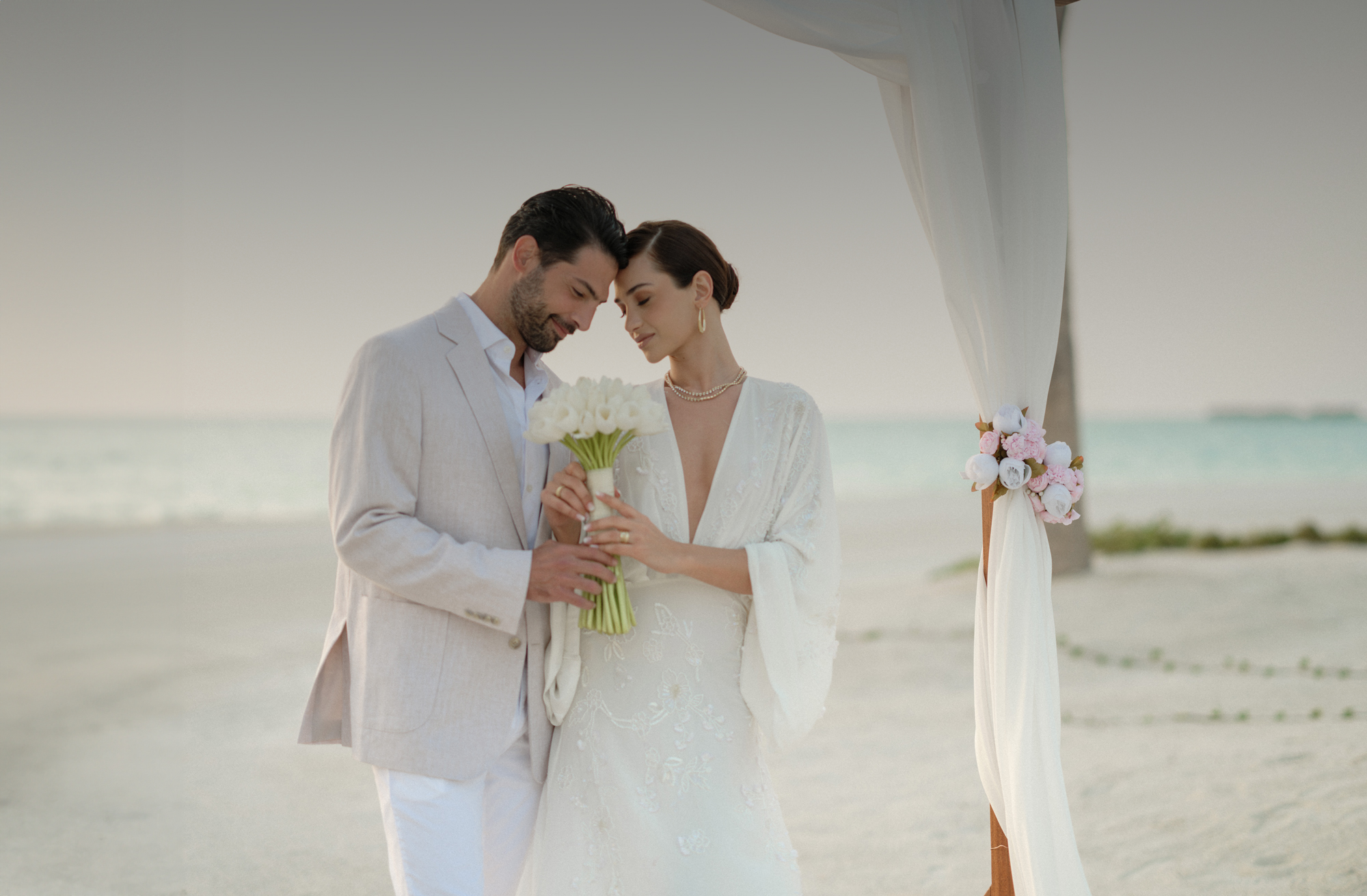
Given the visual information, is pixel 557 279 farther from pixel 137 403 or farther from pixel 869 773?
pixel 137 403

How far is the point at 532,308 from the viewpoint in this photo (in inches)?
91.7

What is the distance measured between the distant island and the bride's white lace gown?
80.4ft

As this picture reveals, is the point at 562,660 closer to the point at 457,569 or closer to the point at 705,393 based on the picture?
the point at 457,569

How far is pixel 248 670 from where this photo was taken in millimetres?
8039

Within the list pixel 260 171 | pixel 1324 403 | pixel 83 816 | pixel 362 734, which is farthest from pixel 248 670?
pixel 1324 403

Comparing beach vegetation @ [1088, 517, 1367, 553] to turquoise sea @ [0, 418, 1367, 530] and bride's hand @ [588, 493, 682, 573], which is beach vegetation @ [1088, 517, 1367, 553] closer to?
turquoise sea @ [0, 418, 1367, 530]

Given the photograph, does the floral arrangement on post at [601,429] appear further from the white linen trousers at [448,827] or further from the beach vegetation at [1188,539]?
the beach vegetation at [1188,539]

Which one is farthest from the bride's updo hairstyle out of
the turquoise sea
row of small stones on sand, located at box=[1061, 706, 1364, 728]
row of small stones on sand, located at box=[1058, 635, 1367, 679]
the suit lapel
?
the turquoise sea

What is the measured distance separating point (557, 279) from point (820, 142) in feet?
67.3

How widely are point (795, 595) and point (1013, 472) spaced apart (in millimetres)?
663

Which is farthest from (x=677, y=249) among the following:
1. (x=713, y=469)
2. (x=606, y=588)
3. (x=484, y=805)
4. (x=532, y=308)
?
(x=484, y=805)

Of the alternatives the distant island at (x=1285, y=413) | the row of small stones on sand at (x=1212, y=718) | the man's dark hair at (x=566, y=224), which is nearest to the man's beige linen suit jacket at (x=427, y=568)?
the man's dark hair at (x=566, y=224)

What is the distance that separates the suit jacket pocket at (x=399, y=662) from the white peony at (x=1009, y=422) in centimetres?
145

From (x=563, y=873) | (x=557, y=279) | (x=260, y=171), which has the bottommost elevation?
(x=563, y=873)
